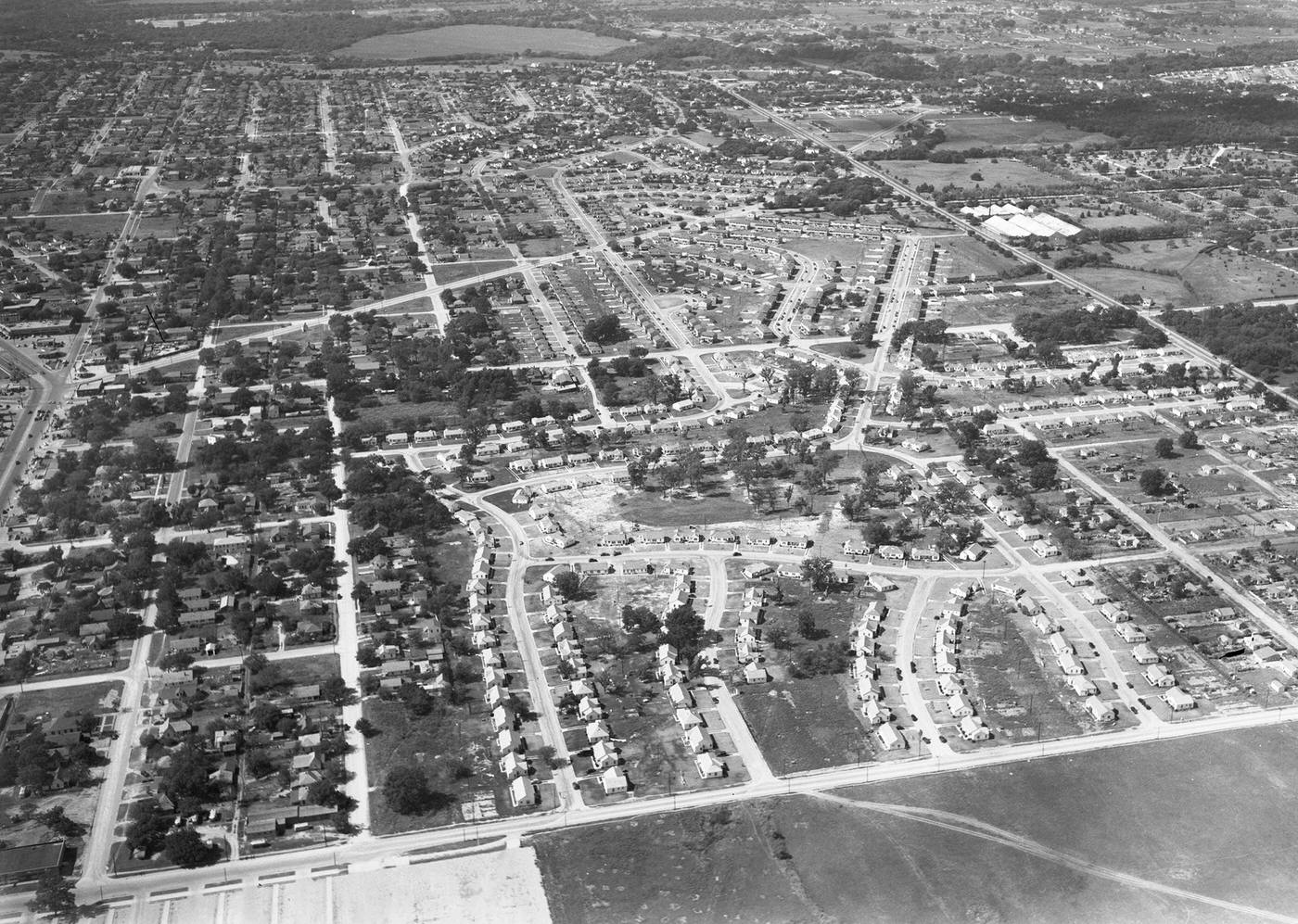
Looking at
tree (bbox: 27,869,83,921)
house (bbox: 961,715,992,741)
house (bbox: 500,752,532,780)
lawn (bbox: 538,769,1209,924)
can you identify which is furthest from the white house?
tree (bbox: 27,869,83,921)

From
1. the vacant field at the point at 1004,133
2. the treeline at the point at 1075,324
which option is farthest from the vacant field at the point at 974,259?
the vacant field at the point at 1004,133

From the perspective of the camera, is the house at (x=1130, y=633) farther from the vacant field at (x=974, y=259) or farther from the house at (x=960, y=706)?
the vacant field at (x=974, y=259)

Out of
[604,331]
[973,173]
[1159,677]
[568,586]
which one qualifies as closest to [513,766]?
[568,586]

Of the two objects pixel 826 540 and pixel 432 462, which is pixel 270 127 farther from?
pixel 826 540

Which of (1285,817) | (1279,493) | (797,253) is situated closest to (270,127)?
(797,253)

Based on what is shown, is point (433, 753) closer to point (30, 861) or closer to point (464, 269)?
point (30, 861)
